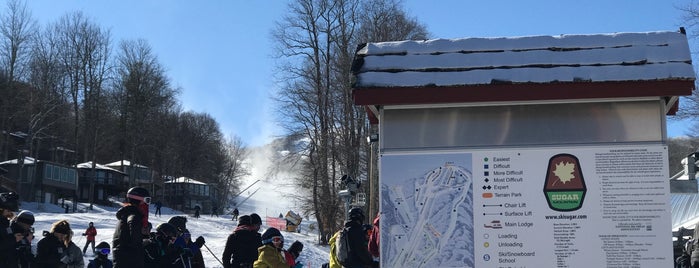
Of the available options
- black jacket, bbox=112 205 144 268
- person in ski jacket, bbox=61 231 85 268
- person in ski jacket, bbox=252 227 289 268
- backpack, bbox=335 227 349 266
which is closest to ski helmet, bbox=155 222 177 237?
person in ski jacket, bbox=252 227 289 268

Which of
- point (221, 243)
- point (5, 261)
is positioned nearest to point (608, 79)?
point (5, 261)

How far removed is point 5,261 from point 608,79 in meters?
6.80

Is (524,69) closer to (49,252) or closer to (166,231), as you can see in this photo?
(166,231)

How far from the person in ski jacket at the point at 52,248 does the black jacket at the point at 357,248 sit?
3.61 meters

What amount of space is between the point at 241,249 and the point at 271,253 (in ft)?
3.91

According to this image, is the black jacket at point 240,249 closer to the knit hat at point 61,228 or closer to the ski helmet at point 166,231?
the ski helmet at point 166,231

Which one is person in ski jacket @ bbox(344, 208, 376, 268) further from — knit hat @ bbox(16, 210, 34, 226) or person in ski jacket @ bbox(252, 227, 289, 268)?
knit hat @ bbox(16, 210, 34, 226)

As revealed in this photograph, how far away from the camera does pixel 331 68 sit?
1720 inches

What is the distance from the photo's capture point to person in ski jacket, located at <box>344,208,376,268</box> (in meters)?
9.72

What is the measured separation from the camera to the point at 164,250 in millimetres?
8812

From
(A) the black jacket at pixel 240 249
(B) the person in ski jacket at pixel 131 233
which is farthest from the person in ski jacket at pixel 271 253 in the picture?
(B) the person in ski jacket at pixel 131 233

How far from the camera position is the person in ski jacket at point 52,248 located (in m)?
9.54

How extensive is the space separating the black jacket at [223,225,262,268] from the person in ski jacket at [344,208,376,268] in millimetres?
1247

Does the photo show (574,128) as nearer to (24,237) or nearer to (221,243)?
(24,237)
